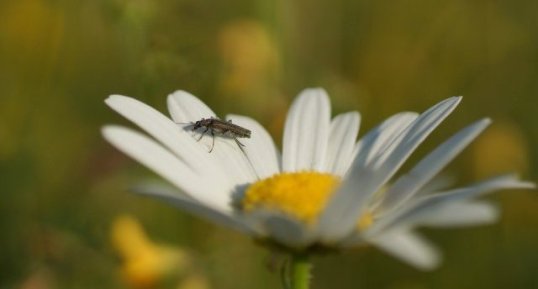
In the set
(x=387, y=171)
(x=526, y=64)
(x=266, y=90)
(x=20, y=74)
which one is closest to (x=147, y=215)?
(x=266, y=90)

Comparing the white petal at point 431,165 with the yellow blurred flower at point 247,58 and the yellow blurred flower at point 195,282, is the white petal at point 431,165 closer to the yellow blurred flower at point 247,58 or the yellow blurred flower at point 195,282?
the yellow blurred flower at point 195,282

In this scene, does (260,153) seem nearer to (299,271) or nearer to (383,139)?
(383,139)

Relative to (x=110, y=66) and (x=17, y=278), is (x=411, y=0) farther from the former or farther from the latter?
(x=17, y=278)

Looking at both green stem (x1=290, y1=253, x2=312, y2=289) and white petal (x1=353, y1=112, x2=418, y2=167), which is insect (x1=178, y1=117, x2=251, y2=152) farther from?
green stem (x1=290, y1=253, x2=312, y2=289)

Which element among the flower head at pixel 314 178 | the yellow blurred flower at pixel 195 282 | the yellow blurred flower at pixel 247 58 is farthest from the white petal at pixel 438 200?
the yellow blurred flower at pixel 247 58

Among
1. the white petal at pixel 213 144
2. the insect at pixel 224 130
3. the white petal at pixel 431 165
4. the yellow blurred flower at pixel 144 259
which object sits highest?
the yellow blurred flower at pixel 144 259

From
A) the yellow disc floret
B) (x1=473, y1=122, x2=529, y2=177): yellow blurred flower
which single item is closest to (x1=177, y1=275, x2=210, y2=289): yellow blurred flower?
the yellow disc floret
